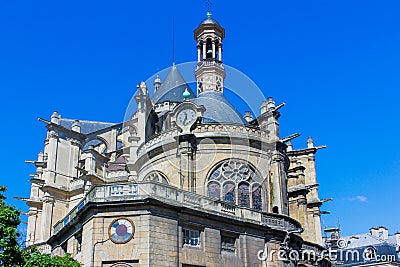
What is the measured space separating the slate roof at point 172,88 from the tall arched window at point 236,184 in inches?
736

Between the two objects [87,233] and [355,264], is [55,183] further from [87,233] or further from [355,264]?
[355,264]

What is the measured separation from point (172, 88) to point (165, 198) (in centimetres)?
2910

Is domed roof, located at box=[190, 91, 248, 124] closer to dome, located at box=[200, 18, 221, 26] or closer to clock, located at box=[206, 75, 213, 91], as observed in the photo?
clock, located at box=[206, 75, 213, 91]

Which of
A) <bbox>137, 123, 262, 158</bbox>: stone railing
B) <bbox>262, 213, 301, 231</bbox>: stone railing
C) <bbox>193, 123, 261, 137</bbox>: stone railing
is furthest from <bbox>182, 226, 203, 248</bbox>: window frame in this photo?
<bbox>193, 123, 261, 137</bbox>: stone railing

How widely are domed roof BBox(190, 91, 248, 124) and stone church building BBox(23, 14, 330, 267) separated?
0.09 meters

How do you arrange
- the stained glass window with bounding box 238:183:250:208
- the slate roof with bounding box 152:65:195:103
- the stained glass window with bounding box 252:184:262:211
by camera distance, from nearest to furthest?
the stained glass window with bounding box 238:183:250:208 → the stained glass window with bounding box 252:184:262:211 → the slate roof with bounding box 152:65:195:103

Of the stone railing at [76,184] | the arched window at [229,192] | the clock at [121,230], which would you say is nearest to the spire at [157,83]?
the stone railing at [76,184]

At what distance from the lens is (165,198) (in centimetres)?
2091

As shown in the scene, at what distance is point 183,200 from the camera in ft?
71.3

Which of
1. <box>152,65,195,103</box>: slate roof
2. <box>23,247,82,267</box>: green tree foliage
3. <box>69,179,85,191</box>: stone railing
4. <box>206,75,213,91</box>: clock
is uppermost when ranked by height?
<box>152,65,195,103</box>: slate roof

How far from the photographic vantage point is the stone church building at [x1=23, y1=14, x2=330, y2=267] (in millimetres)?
20234

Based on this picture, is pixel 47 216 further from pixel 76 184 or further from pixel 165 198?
pixel 165 198

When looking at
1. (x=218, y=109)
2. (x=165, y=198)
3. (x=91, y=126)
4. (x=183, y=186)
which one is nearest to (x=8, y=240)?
(x=165, y=198)

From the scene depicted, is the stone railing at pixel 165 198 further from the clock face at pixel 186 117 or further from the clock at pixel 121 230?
the clock face at pixel 186 117
